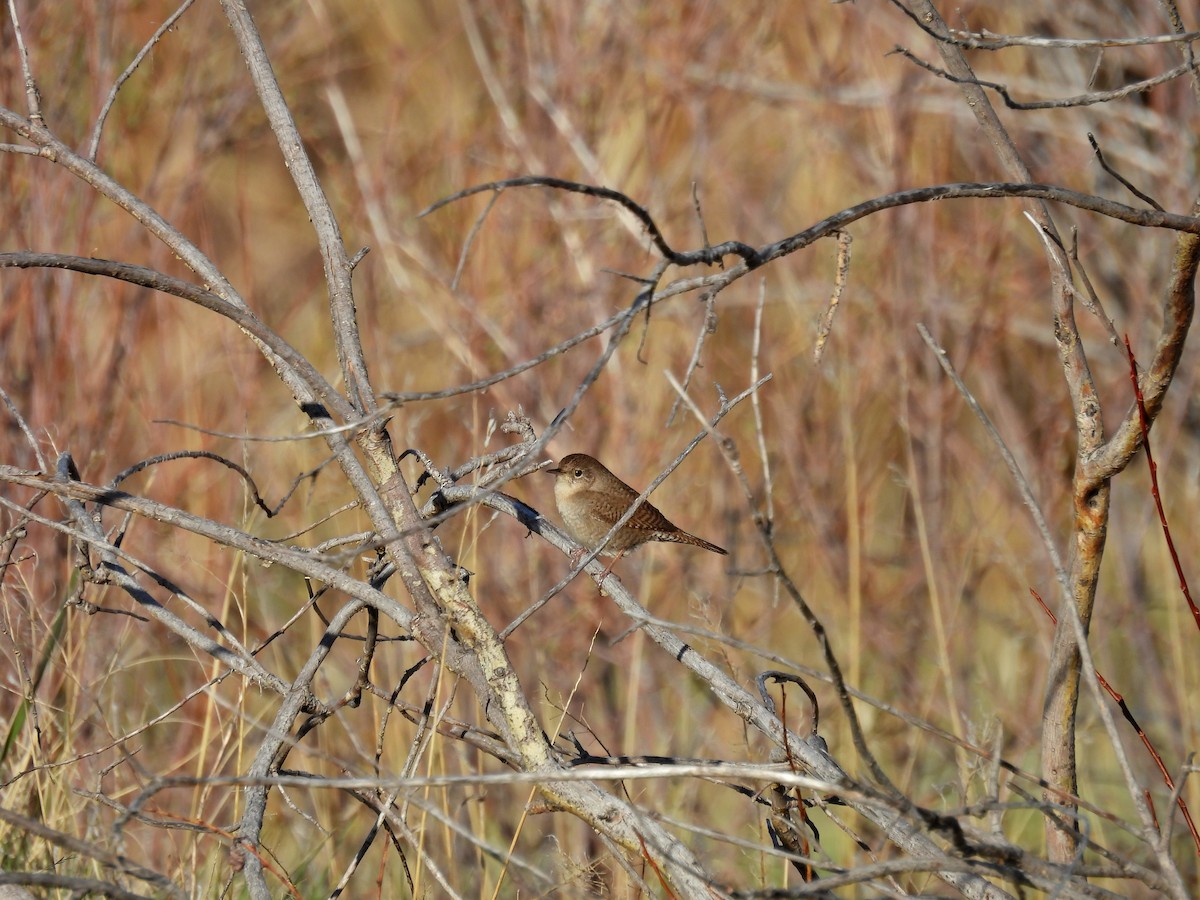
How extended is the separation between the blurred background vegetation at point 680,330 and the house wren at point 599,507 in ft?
1.49

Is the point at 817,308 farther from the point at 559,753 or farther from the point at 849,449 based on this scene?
the point at 559,753

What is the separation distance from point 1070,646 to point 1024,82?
468cm

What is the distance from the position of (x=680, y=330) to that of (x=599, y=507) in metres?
1.69

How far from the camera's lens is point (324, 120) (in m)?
8.74

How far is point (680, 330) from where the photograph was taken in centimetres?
693

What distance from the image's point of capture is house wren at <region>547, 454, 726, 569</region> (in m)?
5.48

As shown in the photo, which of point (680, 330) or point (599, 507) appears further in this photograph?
point (680, 330)

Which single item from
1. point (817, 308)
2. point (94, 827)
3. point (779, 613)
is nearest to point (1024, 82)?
point (817, 308)

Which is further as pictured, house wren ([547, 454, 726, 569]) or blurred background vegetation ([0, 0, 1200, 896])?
blurred background vegetation ([0, 0, 1200, 896])

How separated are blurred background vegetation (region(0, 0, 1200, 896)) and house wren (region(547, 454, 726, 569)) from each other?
46 centimetres

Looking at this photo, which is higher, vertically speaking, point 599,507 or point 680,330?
point 680,330

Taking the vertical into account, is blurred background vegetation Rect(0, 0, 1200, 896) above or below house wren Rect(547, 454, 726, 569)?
above

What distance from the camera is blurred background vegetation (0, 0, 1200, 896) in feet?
19.1

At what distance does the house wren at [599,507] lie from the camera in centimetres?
548
